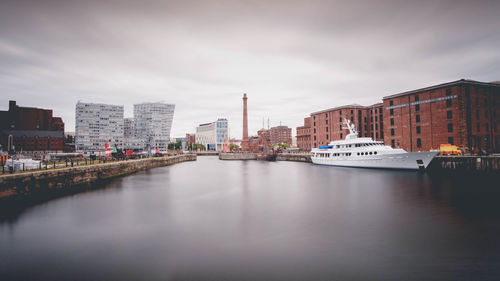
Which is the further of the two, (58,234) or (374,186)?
(374,186)

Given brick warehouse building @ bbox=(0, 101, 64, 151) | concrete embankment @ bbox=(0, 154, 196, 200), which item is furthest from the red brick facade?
brick warehouse building @ bbox=(0, 101, 64, 151)

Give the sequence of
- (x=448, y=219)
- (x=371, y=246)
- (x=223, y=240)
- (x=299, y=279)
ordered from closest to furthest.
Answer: (x=299, y=279) < (x=371, y=246) < (x=223, y=240) < (x=448, y=219)

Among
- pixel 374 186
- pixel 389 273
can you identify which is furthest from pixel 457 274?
pixel 374 186

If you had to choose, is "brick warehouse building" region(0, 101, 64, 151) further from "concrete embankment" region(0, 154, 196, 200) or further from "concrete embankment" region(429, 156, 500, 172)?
"concrete embankment" region(429, 156, 500, 172)

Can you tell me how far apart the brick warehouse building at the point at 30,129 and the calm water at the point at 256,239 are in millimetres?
123092

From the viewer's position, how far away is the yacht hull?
45.6 meters

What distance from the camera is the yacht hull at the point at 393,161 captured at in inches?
1795

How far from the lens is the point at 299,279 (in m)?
10.2

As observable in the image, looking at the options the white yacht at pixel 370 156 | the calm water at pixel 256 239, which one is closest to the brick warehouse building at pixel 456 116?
the white yacht at pixel 370 156

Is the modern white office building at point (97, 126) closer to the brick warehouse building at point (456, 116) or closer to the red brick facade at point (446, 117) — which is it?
the red brick facade at point (446, 117)

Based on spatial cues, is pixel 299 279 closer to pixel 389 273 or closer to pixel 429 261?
pixel 389 273

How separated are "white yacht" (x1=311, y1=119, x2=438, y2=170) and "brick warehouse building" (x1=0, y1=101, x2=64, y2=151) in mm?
127822

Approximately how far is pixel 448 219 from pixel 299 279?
14.5 m

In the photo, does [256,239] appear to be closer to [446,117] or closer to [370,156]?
[370,156]
